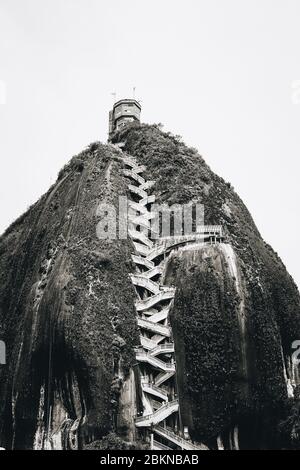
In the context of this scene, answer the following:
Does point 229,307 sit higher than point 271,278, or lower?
lower

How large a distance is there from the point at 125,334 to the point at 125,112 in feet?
107

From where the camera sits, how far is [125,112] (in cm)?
7075

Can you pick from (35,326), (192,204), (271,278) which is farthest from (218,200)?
(35,326)

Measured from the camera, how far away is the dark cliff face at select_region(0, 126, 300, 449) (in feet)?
133

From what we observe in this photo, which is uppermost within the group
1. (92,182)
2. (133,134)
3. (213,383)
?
(133,134)

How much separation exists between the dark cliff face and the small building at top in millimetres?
20724

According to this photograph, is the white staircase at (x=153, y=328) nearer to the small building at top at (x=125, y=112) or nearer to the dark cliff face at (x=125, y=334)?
the dark cliff face at (x=125, y=334)

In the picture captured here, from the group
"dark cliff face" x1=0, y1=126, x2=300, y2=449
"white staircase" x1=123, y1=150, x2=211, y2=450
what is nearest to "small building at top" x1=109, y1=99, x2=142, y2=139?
"white staircase" x1=123, y1=150, x2=211, y2=450

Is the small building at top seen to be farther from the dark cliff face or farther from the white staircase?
the dark cliff face

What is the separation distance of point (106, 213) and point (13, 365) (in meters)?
10.8

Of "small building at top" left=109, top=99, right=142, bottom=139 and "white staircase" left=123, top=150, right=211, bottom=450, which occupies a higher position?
"small building at top" left=109, top=99, right=142, bottom=139

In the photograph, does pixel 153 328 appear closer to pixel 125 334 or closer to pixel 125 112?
pixel 125 334

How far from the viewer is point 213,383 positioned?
41125 millimetres

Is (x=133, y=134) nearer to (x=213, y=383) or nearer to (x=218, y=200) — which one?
(x=218, y=200)
